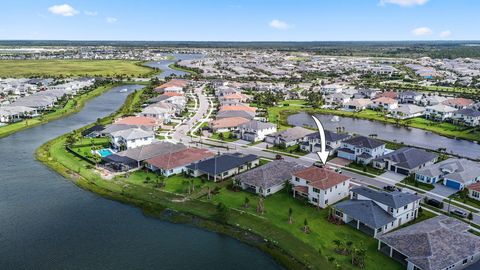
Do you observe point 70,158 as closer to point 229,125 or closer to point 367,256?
point 229,125

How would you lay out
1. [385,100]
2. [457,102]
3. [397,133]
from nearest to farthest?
[397,133], [457,102], [385,100]

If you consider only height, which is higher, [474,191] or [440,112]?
[440,112]

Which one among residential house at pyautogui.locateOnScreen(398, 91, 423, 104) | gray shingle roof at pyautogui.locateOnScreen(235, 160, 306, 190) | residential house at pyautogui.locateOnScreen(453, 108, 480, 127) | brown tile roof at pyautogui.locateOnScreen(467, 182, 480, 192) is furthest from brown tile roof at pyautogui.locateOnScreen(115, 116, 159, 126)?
residential house at pyautogui.locateOnScreen(398, 91, 423, 104)

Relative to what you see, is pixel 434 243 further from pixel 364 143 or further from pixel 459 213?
pixel 364 143

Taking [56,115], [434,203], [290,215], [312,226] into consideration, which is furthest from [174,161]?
[56,115]

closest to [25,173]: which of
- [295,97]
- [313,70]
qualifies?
[295,97]

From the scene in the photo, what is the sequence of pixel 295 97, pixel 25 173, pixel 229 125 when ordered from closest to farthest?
1. pixel 25 173
2. pixel 229 125
3. pixel 295 97
